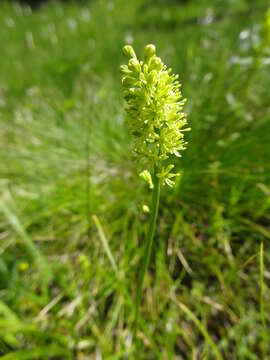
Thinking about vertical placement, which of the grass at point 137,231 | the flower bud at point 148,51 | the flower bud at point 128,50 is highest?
the flower bud at point 128,50

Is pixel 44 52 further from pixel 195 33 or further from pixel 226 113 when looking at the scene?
pixel 226 113

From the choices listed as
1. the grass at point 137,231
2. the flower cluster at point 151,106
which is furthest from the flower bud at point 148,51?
the grass at point 137,231

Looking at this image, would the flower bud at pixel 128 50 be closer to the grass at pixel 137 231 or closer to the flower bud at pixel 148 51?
the flower bud at pixel 148 51

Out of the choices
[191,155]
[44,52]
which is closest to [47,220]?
[191,155]

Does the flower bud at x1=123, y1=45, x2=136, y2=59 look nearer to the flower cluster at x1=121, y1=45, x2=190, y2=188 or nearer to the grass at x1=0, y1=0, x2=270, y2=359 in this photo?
the flower cluster at x1=121, y1=45, x2=190, y2=188

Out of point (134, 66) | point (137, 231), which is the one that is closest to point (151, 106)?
point (134, 66)

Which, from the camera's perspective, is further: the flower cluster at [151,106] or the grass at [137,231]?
the grass at [137,231]

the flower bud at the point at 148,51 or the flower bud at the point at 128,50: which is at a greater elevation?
the flower bud at the point at 128,50
